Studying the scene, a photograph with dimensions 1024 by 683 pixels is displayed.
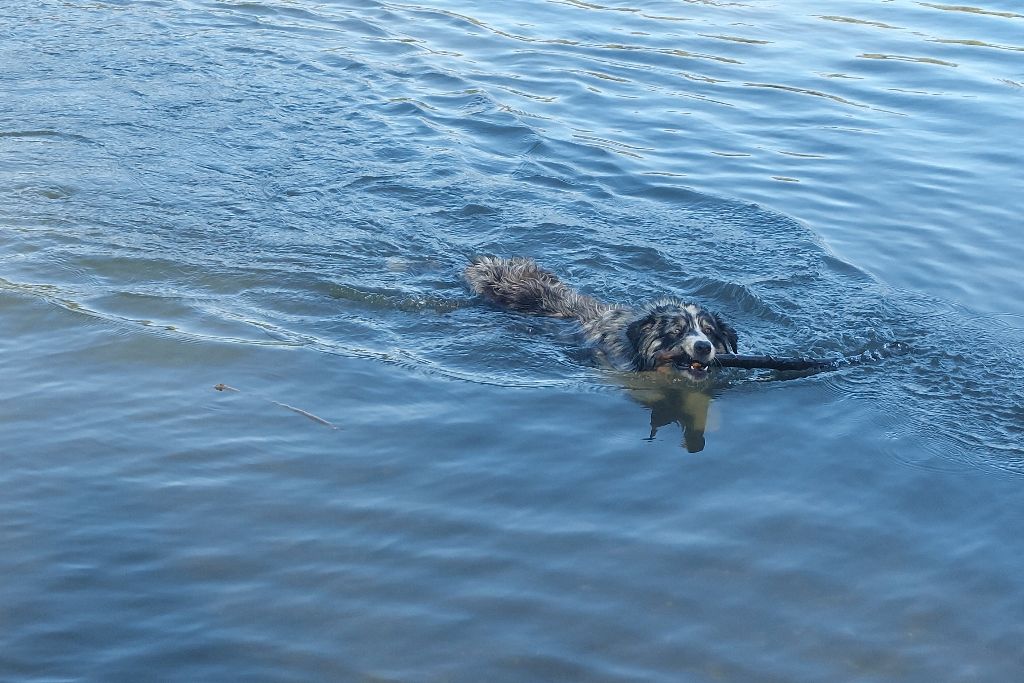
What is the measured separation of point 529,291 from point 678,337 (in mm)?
1573

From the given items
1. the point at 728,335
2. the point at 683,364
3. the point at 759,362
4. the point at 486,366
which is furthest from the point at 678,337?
the point at 486,366

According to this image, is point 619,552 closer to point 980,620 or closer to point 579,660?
point 579,660

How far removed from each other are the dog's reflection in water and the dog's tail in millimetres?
887

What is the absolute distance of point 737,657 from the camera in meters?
5.26

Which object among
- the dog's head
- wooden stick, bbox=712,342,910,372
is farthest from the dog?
wooden stick, bbox=712,342,910,372

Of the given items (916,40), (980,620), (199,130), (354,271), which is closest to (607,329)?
(354,271)

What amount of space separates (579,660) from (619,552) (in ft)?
2.98

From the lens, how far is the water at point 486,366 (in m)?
5.46

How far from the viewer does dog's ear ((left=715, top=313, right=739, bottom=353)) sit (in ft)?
27.1

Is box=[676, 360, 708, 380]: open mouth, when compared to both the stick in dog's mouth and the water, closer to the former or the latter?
the stick in dog's mouth

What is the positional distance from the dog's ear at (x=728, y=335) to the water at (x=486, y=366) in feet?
0.75

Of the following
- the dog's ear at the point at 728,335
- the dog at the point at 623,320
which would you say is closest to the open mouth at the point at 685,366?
the dog at the point at 623,320

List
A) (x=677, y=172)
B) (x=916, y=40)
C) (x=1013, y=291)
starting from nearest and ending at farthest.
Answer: (x=1013, y=291) → (x=677, y=172) → (x=916, y=40)

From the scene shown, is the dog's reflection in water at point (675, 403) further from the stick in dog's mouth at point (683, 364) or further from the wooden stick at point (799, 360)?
the wooden stick at point (799, 360)
